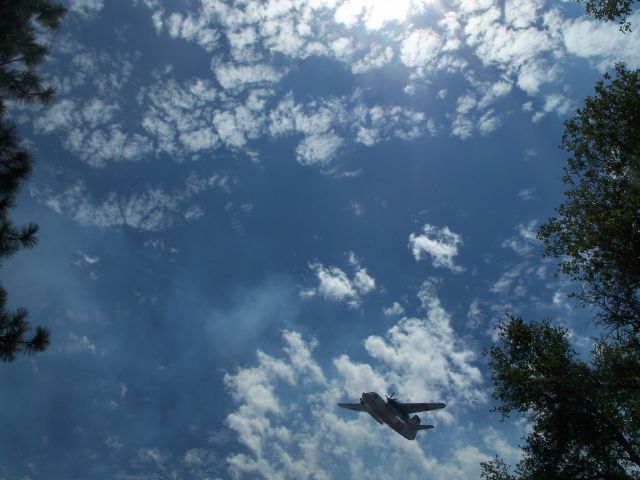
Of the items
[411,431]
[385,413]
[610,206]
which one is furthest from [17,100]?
[411,431]

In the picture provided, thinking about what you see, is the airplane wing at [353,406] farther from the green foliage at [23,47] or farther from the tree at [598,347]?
the green foliage at [23,47]

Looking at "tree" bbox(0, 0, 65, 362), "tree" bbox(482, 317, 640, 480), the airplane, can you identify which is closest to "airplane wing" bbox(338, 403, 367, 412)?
the airplane

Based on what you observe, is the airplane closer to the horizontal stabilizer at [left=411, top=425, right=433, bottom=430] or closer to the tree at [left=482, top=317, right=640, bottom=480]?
the horizontal stabilizer at [left=411, top=425, right=433, bottom=430]

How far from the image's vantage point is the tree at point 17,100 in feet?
40.2

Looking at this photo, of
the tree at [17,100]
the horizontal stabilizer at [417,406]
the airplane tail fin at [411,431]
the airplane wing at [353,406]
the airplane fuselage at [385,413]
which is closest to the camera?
the tree at [17,100]

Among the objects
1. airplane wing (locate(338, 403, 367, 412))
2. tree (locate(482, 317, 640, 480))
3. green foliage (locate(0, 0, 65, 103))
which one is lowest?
tree (locate(482, 317, 640, 480))

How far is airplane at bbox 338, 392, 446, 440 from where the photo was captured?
1549 inches

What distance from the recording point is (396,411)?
40.2 m

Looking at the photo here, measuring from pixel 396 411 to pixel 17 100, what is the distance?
40577mm

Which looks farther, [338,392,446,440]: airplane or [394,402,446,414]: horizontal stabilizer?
[394,402,446,414]: horizontal stabilizer

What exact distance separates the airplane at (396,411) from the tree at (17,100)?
3335 cm

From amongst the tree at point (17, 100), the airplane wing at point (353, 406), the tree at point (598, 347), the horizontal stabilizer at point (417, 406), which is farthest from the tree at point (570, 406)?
the airplane wing at point (353, 406)

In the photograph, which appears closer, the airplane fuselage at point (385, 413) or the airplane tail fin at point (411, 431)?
the airplane fuselage at point (385, 413)

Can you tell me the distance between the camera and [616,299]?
15.1m
